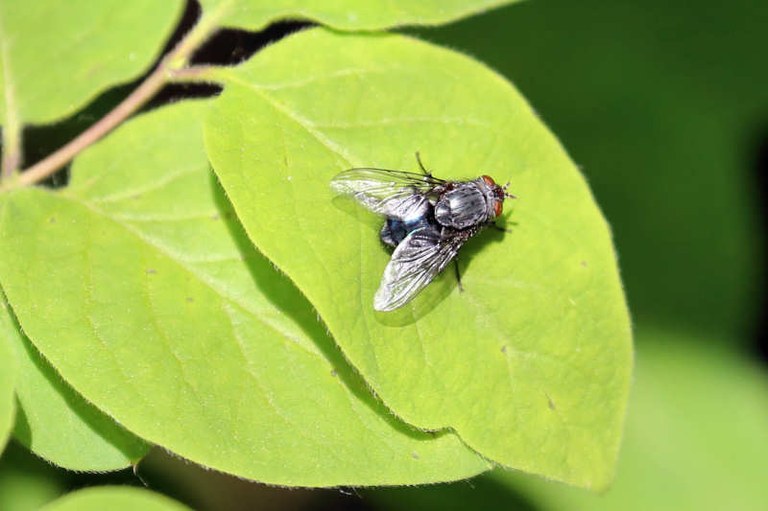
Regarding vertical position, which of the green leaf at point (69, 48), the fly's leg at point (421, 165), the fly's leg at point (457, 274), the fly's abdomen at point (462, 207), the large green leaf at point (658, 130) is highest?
the green leaf at point (69, 48)

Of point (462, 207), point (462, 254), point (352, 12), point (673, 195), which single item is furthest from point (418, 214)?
point (673, 195)

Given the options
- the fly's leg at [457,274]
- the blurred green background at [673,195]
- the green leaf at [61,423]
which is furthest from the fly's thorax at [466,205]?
the blurred green background at [673,195]

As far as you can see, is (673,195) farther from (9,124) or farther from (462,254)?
(9,124)

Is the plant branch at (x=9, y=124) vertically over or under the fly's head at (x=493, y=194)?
over

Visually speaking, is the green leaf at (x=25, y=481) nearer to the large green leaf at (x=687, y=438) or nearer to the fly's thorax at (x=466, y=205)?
the large green leaf at (x=687, y=438)

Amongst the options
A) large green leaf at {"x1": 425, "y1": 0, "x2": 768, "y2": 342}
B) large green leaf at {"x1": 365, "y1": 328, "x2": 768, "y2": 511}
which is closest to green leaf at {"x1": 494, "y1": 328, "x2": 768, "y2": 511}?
large green leaf at {"x1": 365, "y1": 328, "x2": 768, "y2": 511}

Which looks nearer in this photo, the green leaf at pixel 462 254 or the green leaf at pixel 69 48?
the green leaf at pixel 462 254

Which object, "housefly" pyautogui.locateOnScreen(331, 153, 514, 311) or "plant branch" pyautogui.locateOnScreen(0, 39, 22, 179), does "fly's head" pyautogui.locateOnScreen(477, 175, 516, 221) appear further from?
"plant branch" pyautogui.locateOnScreen(0, 39, 22, 179)
